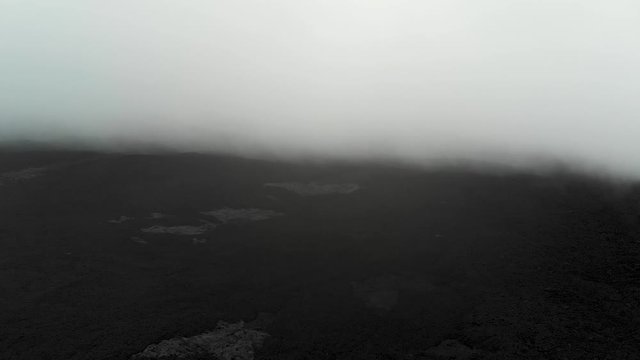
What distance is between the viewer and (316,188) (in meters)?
13.4

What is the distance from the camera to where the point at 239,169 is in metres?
14.5

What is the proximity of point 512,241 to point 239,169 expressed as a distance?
6745 millimetres

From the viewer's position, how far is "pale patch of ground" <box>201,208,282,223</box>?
11.7m

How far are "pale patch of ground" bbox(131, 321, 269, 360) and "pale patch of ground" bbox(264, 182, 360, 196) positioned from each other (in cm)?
544

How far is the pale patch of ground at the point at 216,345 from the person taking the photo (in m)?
7.41

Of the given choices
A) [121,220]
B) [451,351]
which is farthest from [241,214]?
[451,351]

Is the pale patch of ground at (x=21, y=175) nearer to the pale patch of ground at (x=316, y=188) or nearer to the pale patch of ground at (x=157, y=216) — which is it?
the pale patch of ground at (x=157, y=216)

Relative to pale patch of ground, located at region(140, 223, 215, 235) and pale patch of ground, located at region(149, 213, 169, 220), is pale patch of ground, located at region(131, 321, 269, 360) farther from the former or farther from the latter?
pale patch of ground, located at region(149, 213, 169, 220)

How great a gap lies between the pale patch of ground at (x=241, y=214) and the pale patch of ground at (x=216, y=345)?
3.84 metres

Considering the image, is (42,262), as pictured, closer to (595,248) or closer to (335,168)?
(335,168)

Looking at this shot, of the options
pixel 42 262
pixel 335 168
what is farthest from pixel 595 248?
pixel 42 262

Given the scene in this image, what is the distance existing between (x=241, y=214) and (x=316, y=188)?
86.4 inches

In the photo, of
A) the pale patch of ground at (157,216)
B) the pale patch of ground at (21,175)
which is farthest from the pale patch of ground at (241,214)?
the pale patch of ground at (21,175)

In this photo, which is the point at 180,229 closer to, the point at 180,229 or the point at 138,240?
the point at 180,229
